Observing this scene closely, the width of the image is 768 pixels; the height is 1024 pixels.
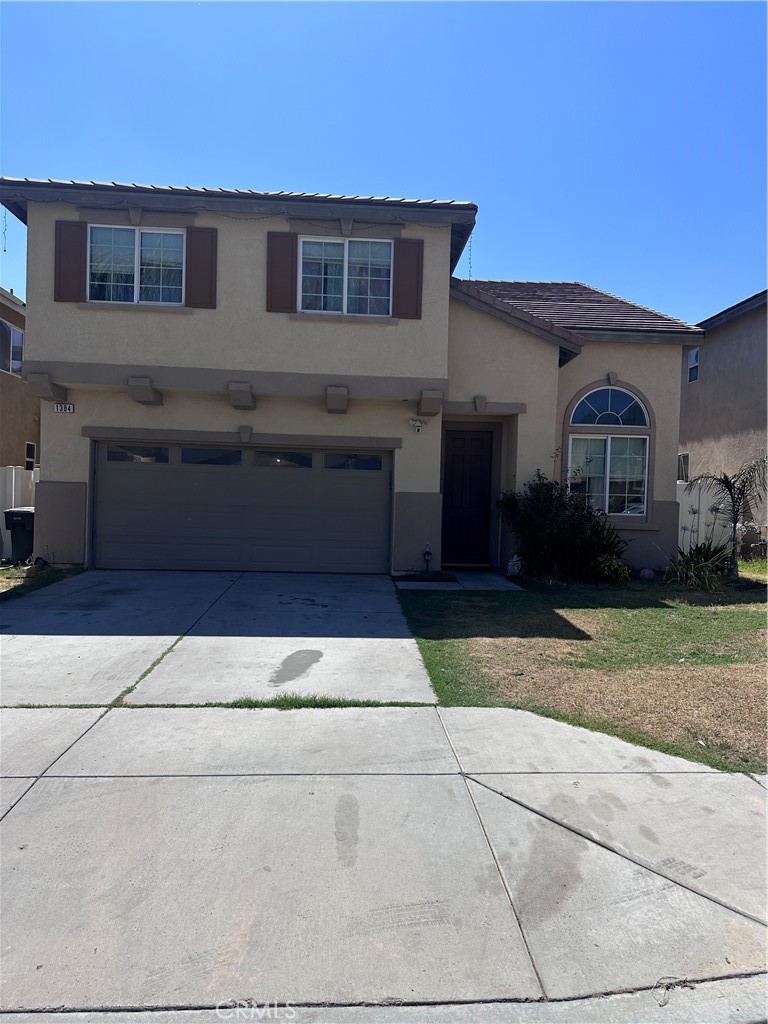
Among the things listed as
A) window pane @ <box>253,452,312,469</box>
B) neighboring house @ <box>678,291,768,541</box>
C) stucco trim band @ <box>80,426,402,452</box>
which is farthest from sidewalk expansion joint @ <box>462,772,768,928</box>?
neighboring house @ <box>678,291,768,541</box>

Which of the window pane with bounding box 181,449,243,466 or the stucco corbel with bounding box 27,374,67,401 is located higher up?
the stucco corbel with bounding box 27,374,67,401

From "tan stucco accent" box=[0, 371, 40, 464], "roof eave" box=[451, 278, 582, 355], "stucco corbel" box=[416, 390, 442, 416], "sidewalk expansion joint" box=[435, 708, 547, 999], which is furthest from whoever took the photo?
"tan stucco accent" box=[0, 371, 40, 464]

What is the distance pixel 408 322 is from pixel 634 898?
9789 mm

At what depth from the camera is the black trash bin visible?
41.8ft

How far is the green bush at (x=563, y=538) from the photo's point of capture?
11.5 m

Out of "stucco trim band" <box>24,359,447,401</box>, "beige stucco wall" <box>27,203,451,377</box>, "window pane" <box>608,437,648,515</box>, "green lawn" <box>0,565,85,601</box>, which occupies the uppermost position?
"beige stucco wall" <box>27,203,451,377</box>

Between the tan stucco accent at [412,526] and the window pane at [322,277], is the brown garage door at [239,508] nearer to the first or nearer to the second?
the tan stucco accent at [412,526]

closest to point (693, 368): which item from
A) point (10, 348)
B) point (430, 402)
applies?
point (430, 402)

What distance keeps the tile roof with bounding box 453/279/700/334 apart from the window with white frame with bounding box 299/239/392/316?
1364mm

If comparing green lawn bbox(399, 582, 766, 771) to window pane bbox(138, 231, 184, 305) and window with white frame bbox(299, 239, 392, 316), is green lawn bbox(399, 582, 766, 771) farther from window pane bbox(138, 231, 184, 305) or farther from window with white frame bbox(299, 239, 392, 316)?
window pane bbox(138, 231, 184, 305)

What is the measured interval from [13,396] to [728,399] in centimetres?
1880

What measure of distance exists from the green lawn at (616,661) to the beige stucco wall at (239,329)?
418cm

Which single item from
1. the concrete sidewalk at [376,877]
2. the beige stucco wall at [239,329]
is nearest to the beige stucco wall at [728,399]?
the beige stucco wall at [239,329]

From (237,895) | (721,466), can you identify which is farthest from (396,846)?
(721,466)
